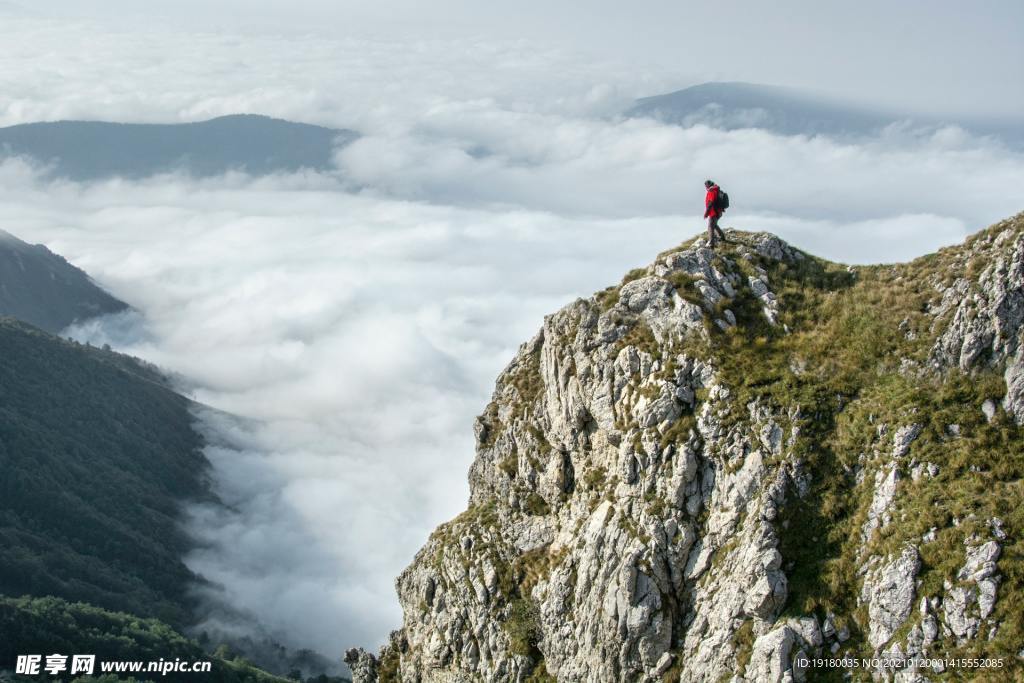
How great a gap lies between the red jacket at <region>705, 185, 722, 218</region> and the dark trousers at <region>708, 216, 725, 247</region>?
222 mm

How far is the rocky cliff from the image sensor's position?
3300 cm

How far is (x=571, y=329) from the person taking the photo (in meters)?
49.0

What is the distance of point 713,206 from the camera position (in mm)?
49062

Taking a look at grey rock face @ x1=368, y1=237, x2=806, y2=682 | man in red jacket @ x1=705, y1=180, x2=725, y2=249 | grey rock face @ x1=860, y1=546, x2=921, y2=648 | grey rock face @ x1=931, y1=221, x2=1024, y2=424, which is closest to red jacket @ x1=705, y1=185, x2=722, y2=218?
man in red jacket @ x1=705, y1=180, x2=725, y2=249

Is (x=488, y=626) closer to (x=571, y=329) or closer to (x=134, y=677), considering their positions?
(x=571, y=329)

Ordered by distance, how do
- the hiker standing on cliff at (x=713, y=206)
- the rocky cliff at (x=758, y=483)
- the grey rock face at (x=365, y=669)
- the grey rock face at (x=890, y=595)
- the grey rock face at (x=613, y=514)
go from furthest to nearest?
the grey rock face at (x=365, y=669), the hiker standing on cliff at (x=713, y=206), the grey rock face at (x=613, y=514), the rocky cliff at (x=758, y=483), the grey rock face at (x=890, y=595)

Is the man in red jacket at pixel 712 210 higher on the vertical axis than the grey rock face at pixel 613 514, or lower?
higher

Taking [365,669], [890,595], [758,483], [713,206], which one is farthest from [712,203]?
[365,669]

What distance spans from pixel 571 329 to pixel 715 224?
989cm

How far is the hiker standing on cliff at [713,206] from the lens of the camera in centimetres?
4884

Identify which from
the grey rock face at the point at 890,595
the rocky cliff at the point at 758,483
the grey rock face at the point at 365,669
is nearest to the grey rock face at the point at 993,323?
the rocky cliff at the point at 758,483


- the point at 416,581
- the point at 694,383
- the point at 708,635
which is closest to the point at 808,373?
the point at 694,383

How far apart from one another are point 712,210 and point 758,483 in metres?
17.3

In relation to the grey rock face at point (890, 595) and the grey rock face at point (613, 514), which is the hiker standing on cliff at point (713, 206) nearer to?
the grey rock face at point (613, 514)
